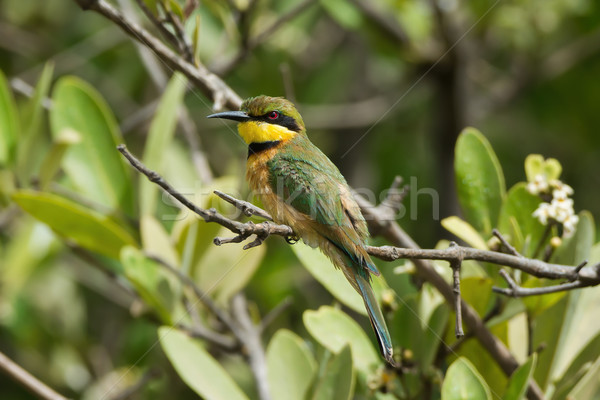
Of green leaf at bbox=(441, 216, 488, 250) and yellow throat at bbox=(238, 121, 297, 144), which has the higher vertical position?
yellow throat at bbox=(238, 121, 297, 144)

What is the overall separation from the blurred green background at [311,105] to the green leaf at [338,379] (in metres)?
1.17

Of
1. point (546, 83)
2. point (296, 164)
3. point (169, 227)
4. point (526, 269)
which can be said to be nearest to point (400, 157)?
point (546, 83)

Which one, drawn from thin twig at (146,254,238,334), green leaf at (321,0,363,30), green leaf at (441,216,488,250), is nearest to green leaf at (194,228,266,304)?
thin twig at (146,254,238,334)

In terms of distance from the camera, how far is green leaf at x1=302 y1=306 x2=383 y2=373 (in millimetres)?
2096

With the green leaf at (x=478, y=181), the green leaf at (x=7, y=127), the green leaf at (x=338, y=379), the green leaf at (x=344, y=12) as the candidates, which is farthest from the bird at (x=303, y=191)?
the green leaf at (x=344, y=12)

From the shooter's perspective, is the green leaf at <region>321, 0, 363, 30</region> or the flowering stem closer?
the flowering stem

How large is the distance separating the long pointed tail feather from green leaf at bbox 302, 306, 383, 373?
0.15m

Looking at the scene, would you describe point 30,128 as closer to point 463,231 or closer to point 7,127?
point 7,127

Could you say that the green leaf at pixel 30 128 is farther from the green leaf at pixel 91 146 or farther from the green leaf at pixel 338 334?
the green leaf at pixel 338 334

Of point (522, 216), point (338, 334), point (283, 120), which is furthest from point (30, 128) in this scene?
point (522, 216)

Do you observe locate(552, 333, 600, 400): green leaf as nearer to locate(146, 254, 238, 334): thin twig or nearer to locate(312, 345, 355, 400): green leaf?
locate(312, 345, 355, 400): green leaf

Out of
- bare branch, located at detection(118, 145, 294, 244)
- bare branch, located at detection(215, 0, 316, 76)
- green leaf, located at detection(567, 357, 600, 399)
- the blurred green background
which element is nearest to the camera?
bare branch, located at detection(118, 145, 294, 244)

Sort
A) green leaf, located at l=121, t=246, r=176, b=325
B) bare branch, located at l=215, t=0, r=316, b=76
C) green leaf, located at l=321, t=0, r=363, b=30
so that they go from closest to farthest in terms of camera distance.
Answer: green leaf, located at l=121, t=246, r=176, b=325 → bare branch, located at l=215, t=0, r=316, b=76 → green leaf, located at l=321, t=0, r=363, b=30

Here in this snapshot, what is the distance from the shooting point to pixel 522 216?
2.18 metres
